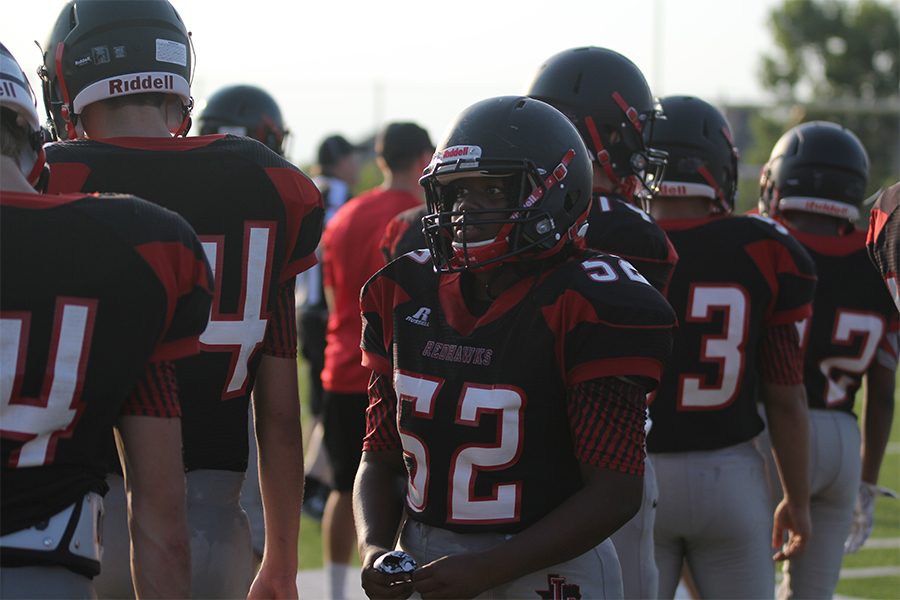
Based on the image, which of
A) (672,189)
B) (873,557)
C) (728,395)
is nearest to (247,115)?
(672,189)

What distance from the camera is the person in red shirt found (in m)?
6.03

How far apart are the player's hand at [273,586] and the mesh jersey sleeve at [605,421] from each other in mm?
898

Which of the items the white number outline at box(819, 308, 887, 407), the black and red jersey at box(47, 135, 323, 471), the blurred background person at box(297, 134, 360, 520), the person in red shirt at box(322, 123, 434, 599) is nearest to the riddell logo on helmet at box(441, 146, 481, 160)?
the black and red jersey at box(47, 135, 323, 471)

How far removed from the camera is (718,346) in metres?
3.92

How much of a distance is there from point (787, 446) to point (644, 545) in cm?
79

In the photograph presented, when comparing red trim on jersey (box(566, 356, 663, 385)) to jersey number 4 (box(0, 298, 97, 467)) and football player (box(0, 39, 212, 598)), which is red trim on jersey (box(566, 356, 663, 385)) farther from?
jersey number 4 (box(0, 298, 97, 467))

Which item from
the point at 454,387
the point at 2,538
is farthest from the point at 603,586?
the point at 2,538

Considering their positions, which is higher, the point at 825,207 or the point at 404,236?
the point at 825,207

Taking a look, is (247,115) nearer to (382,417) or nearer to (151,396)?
(382,417)

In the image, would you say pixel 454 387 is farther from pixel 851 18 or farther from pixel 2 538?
pixel 851 18

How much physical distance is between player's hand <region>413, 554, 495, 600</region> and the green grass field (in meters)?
4.28

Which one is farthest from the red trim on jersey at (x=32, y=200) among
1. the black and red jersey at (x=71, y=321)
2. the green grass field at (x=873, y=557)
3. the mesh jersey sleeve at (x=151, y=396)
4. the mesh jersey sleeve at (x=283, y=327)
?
the green grass field at (x=873, y=557)

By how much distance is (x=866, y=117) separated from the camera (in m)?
30.7

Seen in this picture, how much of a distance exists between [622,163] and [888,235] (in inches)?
34.7
